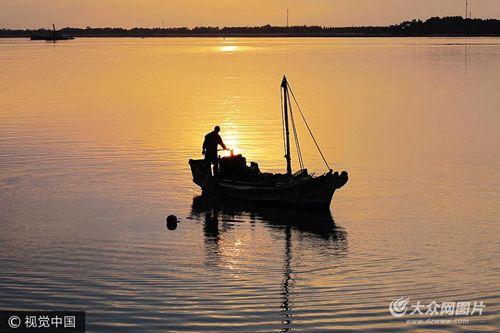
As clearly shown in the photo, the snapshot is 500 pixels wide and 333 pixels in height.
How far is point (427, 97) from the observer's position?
224ft

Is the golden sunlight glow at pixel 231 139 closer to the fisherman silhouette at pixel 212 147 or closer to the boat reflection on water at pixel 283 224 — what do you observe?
the fisherman silhouette at pixel 212 147

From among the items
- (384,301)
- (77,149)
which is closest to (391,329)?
(384,301)

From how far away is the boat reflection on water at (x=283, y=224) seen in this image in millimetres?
22281

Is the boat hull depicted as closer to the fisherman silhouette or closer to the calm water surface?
the calm water surface

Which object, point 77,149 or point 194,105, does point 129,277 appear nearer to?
point 77,149

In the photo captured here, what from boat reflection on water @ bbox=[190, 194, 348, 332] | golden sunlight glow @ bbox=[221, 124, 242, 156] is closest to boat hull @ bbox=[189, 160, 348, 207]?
boat reflection on water @ bbox=[190, 194, 348, 332]

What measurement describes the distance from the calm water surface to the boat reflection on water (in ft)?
0.25

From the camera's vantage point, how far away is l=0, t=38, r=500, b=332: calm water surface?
17500 mm

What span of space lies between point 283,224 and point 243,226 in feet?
3.85

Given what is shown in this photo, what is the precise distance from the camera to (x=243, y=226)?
25.6 metres

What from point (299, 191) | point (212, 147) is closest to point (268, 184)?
point (299, 191)

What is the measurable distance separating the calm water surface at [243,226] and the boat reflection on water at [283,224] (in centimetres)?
8

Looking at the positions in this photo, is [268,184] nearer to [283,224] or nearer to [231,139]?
[283,224]

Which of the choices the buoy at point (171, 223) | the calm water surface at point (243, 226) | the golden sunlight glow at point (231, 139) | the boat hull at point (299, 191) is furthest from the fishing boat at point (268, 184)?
the golden sunlight glow at point (231, 139)
